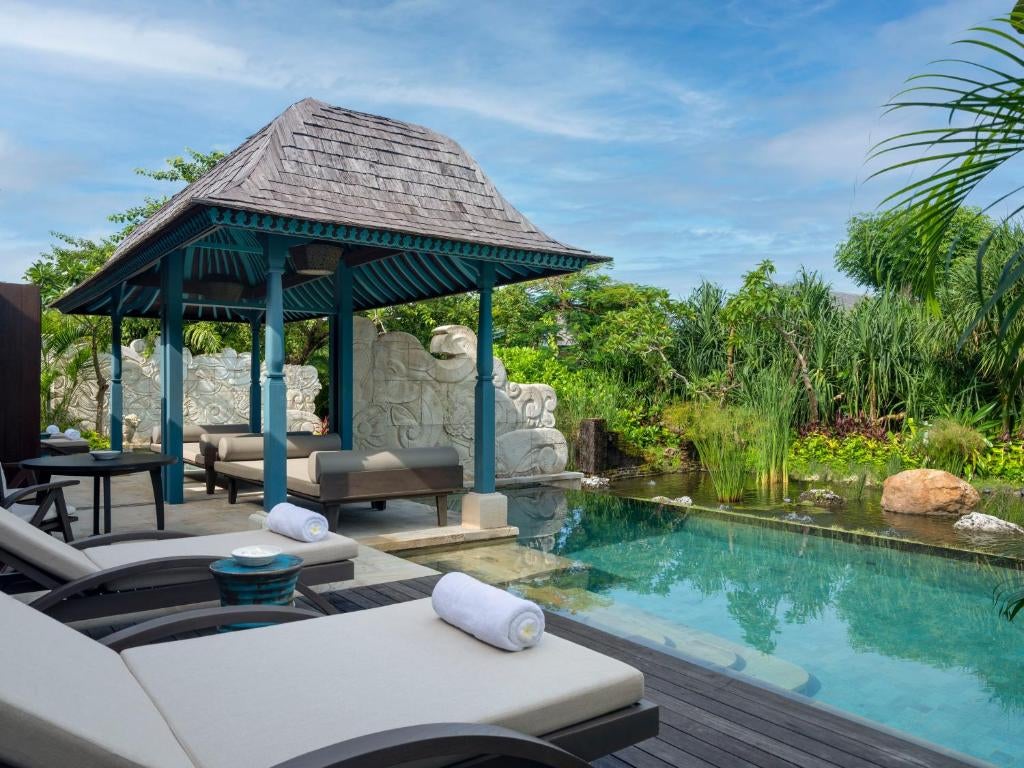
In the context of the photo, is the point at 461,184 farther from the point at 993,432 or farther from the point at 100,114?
the point at 993,432

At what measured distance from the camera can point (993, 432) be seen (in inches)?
478

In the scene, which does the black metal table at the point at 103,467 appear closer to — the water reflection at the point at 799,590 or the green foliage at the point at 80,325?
the water reflection at the point at 799,590

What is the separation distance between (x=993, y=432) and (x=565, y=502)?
7.10 meters

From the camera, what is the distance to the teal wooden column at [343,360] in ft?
30.9

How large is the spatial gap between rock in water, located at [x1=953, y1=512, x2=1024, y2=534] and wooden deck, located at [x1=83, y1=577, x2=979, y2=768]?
264 inches

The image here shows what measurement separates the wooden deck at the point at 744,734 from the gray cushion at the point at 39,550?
2297 millimetres

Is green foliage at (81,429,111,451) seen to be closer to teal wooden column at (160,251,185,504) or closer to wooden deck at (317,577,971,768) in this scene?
teal wooden column at (160,251,185,504)

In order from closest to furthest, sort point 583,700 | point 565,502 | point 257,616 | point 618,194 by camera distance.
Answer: point 583,700 < point 257,616 < point 565,502 < point 618,194

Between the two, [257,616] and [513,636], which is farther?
[257,616]

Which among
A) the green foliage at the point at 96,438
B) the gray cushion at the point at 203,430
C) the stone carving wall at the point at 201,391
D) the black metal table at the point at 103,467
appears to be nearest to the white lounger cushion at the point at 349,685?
the black metal table at the point at 103,467

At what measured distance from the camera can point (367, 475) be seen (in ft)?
23.0

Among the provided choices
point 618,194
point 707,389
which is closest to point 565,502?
point 707,389

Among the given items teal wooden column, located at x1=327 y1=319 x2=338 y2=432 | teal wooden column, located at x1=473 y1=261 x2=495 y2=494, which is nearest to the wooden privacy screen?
teal wooden column, located at x1=327 y1=319 x2=338 y2=432

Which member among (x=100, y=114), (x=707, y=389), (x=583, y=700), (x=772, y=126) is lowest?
(x=583, y=700)
